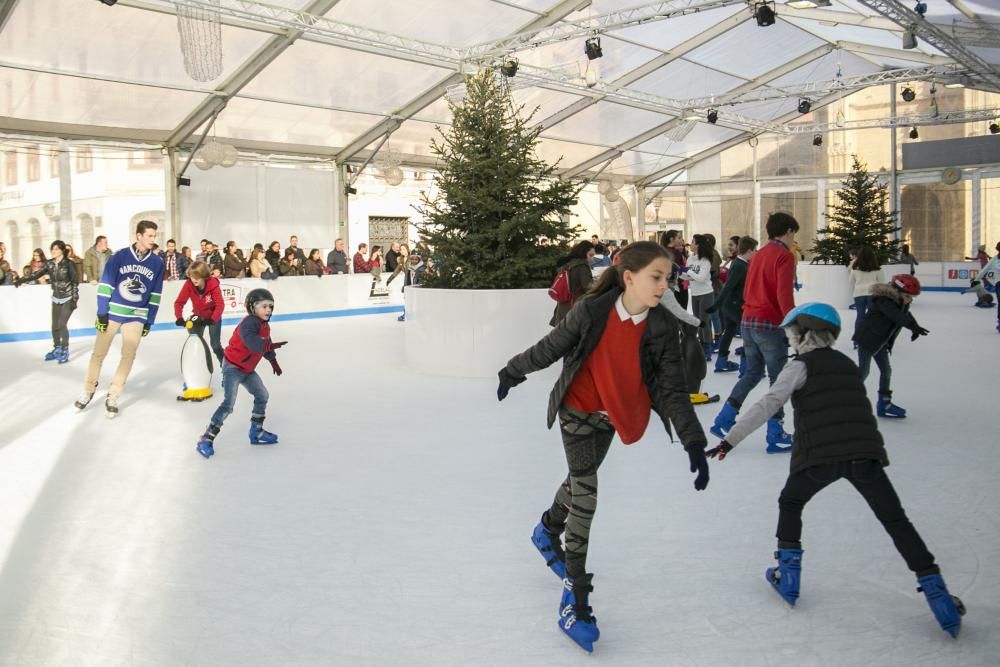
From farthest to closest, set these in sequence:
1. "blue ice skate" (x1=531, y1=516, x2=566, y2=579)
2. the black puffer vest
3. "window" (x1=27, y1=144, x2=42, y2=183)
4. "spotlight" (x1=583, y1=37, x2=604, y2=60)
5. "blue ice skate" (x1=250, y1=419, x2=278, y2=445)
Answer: "window" (x1=27, y1=144, x2=42, y2=183)
"spotlight" (x1=583, y1=37, x2=604, y2=60)
"blue ice skate" (x1=250, y1=419, x2=278, y2=445)
"blue ice skate" (x1=531, y1=516, x2=566, y2=579)
the black puffer vest

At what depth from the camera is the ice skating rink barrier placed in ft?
44.8

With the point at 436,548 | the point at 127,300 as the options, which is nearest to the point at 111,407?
the point at 127,300

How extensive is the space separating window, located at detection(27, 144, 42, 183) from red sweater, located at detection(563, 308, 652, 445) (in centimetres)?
1649

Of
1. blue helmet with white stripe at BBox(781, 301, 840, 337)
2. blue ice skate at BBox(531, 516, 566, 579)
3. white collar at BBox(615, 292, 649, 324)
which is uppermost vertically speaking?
white collar at BBox(615, 292, 649, 324)

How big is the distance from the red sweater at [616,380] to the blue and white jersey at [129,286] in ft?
16.3

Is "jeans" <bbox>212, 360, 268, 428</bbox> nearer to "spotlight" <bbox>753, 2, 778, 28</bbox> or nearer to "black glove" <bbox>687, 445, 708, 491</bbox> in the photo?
"black glove" <bbox>687, 445, 708, 491</bbox>

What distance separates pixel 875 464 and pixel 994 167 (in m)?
26.0

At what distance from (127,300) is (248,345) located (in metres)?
2.00

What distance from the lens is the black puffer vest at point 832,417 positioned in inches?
113

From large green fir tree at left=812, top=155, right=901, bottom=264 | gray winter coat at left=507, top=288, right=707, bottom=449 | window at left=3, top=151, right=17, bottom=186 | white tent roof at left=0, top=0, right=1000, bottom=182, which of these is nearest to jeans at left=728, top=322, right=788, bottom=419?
gray winter coat at left=507, top=288, right=707, bottom=449

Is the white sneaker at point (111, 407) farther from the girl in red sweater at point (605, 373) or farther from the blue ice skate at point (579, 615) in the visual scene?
the blue ice skate at point (579, 615)

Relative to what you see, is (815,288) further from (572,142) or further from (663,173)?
(663,173)

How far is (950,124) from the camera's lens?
2542 centimetres

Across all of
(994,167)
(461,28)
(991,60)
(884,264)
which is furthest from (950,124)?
(461,28)
